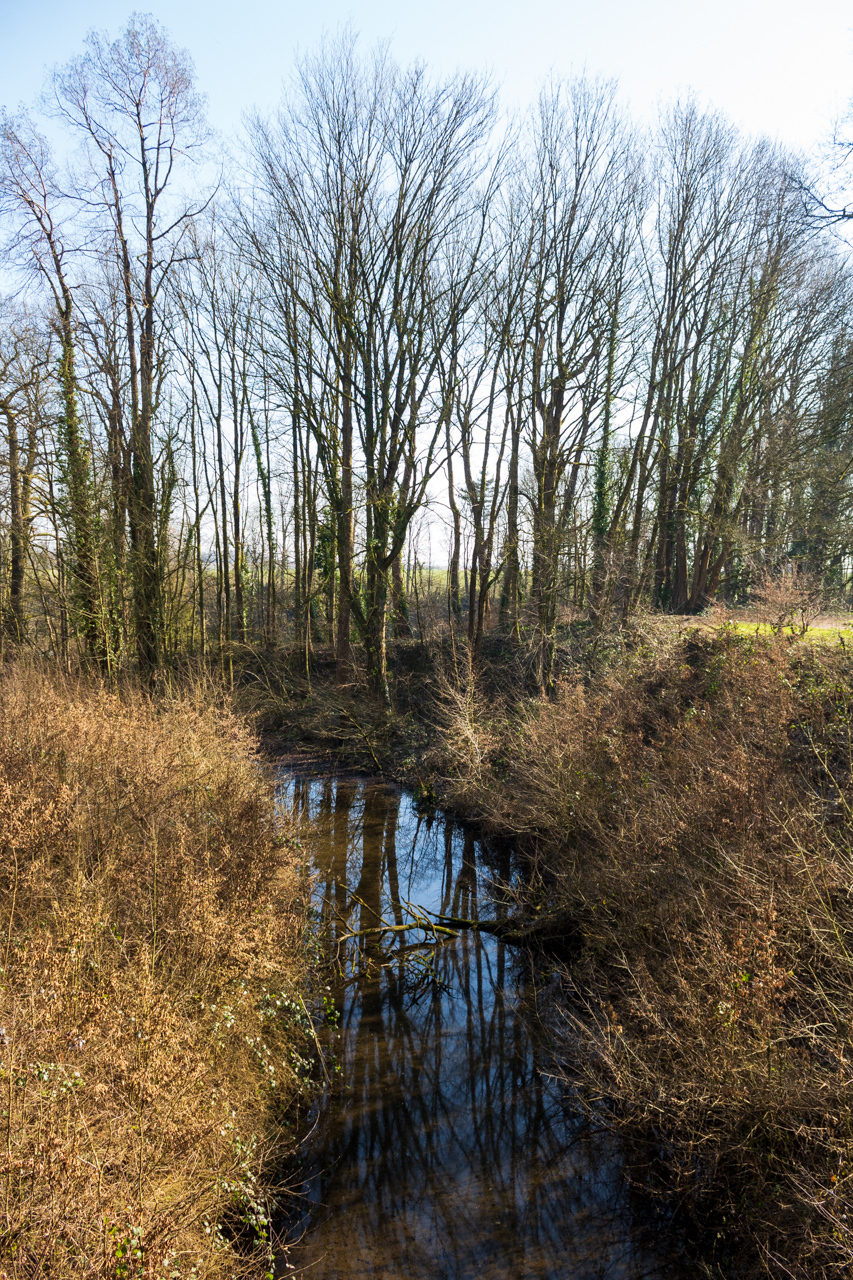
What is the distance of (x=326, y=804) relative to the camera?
15500 mm

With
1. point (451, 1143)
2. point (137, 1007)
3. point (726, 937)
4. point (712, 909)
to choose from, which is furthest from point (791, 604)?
point (137, 1007)

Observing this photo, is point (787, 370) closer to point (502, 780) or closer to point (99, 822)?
point (502, 780)

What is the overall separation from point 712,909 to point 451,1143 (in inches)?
117

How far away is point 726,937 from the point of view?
5984 millimetres

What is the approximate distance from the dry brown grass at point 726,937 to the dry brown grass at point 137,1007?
285cm

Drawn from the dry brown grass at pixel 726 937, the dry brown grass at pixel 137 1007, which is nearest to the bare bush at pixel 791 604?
the dry brown grass at pixel 726 937

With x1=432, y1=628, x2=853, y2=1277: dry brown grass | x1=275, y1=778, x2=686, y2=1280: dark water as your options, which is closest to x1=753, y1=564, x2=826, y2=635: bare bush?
x1=432, y1=628, x2=853, y2=1277: dry brown grass

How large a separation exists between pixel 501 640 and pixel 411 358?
28.3ft

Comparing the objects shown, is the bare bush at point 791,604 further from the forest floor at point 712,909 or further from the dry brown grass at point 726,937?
the dry brown grass at point 726,937

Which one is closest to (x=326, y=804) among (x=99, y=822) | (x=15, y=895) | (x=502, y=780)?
(x=502, y=780)

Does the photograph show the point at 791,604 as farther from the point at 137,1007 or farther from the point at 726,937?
the point at 137,1007

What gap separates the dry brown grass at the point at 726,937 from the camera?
465 centimetres

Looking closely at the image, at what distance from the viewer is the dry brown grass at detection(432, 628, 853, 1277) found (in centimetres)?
465

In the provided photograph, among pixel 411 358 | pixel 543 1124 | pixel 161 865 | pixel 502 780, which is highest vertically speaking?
pixel 411 358
